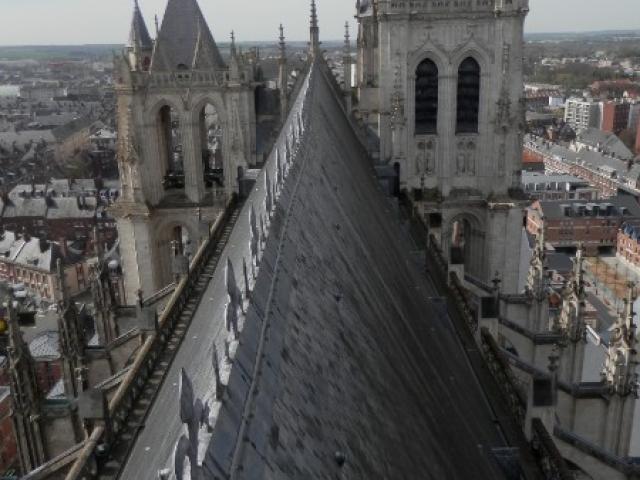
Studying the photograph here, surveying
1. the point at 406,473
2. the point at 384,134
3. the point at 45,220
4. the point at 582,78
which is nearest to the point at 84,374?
the point at 406,473

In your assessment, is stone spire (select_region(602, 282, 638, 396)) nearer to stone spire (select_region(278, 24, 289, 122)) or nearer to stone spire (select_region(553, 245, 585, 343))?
stone spire (select_region(553, 245, 585, 343))

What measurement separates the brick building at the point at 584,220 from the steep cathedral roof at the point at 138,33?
42.4 metres

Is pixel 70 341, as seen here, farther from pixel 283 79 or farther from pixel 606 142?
pixel 606 142

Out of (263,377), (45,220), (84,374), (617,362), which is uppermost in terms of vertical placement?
(263,377)

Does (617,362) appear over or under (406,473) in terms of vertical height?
under

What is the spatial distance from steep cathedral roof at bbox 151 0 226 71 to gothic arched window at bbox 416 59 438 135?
791cm

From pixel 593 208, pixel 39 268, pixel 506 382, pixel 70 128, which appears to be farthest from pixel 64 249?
pixel 70 128

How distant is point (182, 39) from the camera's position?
27.9 m

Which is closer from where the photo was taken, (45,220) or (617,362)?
(617,362)

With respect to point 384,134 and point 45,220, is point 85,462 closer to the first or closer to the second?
point 384,134

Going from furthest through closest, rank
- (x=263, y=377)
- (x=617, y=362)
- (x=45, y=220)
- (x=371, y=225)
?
(x=45, y=220) → (x=617, y=362) → (x=371, y=225) → (x=263, y=377)

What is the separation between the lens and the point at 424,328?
13.5 m

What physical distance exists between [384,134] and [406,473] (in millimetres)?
20967

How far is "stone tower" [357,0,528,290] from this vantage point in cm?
2538
